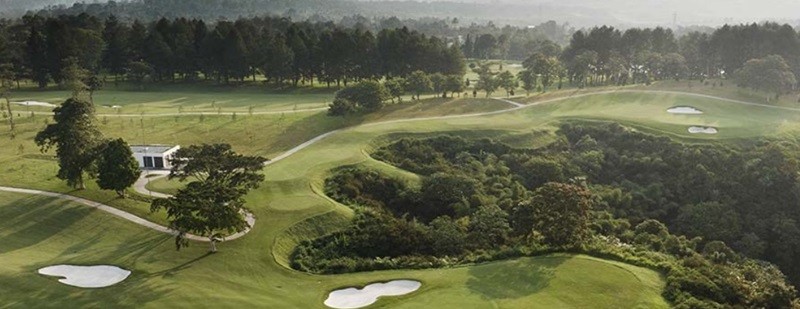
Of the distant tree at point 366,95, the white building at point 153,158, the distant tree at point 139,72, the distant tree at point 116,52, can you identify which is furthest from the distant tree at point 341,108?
the distant tree at point 116,52

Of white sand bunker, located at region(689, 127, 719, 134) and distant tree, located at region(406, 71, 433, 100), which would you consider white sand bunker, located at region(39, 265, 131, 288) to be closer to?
distant tree, located at region(406, 71, 433, 100)

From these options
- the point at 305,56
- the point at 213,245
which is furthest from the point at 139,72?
the point at 213,245

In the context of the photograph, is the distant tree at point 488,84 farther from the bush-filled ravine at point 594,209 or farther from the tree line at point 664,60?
the bush-filled ravine at point 594,209

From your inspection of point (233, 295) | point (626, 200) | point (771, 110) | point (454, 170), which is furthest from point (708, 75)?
point (233, 295)

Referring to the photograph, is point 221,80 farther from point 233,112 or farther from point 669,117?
point 669,117

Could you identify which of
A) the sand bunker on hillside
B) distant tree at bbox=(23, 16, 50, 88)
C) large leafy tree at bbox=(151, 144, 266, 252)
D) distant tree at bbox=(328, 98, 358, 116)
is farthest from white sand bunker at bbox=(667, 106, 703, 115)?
distant tree at bbox=(23, 16, 50, 88)
